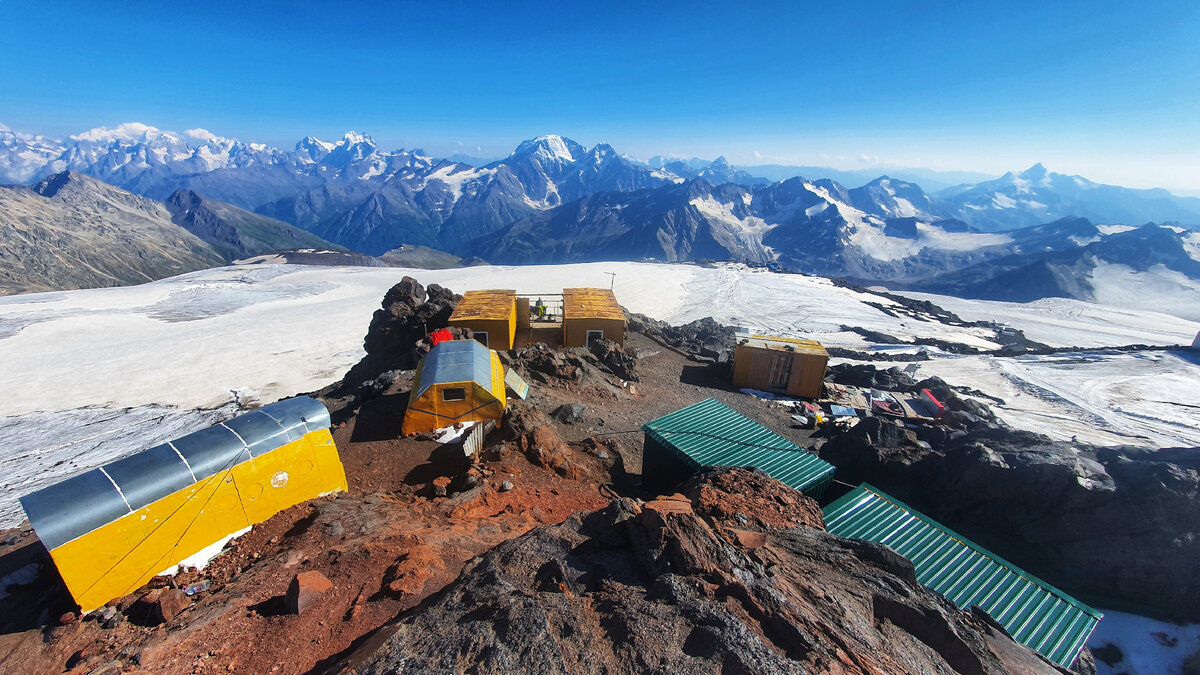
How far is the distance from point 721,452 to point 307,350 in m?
33.3

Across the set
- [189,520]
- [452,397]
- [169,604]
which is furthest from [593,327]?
[169,604]

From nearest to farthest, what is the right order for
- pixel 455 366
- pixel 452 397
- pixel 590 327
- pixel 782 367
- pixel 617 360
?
pixel 452 397 → pixel 455 366 → pixel 617 360 → pixel 782 367 → pixel 590 327

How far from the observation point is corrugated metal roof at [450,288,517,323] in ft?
65.8

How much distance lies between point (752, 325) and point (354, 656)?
42.0 m

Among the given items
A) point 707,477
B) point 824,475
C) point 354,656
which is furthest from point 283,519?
point 824,475

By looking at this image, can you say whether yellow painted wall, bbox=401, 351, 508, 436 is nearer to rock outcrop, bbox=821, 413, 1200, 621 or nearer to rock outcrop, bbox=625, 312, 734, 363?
rock outcrop, bbox=821, 413, 1200, 621

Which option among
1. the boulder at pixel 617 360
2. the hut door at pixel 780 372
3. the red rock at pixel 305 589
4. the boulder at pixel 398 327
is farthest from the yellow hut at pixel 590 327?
the red rock at pixel 305 589

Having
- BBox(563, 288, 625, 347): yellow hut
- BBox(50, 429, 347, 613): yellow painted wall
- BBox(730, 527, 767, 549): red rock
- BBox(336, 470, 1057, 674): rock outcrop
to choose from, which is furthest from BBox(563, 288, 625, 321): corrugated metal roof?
BBox(336, 470, 1057, 674): rock outcrop

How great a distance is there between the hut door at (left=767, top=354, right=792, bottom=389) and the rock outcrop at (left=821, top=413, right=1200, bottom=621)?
6.55m

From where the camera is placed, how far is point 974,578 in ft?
25.3

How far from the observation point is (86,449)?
1858cm

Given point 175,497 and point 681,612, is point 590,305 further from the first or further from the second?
point 681,612

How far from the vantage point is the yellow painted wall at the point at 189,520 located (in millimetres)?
5793

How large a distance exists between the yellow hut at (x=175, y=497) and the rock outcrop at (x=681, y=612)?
4092 millimetres
